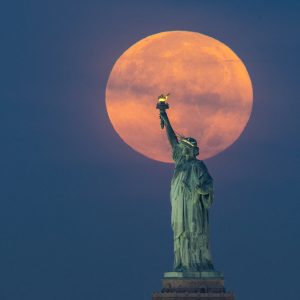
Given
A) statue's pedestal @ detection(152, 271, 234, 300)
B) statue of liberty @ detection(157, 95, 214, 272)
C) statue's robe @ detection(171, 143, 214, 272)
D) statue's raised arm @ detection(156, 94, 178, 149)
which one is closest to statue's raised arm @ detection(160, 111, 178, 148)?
statue's raised arm @ detection(156, 94, 178, 149)

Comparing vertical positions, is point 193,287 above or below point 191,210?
below

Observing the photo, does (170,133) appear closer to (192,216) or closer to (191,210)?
(191,210)

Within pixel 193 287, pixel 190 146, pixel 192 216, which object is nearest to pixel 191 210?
pixel 192 216

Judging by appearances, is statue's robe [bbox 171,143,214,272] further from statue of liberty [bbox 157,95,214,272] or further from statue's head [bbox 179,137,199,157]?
statue's head [bbox 179,137,199,157]

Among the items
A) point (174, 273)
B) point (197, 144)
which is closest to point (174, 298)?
point (174, 273)

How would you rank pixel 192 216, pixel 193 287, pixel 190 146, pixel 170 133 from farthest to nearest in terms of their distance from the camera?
pixel 170 133 < pixel 190 146 < pixel 192 216 < pixel 193 287

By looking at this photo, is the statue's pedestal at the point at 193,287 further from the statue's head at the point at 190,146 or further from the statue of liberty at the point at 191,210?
the statue's head at the point at 190,146

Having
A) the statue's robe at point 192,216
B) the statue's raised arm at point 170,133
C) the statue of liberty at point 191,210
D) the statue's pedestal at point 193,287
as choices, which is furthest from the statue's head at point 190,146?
the statue's pedestal at point 193,287
